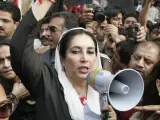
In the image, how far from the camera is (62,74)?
2418 millimetres

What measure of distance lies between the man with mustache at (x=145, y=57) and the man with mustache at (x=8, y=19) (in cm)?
151

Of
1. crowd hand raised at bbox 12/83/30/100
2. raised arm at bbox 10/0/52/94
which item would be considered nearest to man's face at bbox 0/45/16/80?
crowd hand raised at bbox 12/83/30/100

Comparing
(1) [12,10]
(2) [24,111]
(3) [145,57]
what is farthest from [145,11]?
(2) [24,111]

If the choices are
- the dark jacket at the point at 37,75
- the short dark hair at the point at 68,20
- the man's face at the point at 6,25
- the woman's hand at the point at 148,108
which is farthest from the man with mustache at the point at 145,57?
the man's face at the point at 6,25

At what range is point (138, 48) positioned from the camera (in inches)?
125

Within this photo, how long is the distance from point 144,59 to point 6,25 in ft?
5.69

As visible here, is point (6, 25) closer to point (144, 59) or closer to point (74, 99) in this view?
point (144, 59)

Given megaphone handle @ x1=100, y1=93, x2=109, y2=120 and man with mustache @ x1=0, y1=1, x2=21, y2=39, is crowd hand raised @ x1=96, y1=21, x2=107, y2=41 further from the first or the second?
megaphone handle @ x1=100, y1=93, x2=109, y2=120

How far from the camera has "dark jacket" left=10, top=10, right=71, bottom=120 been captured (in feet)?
7.02

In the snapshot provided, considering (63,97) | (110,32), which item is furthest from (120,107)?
(110,32)

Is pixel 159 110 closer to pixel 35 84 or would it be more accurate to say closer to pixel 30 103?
pixel 35 84

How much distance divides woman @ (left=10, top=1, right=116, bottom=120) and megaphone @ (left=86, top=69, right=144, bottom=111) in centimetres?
31

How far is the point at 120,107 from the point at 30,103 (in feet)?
3.80

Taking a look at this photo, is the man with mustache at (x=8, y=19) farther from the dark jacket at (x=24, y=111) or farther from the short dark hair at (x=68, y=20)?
the dark jacket at (x=24, y=111)
